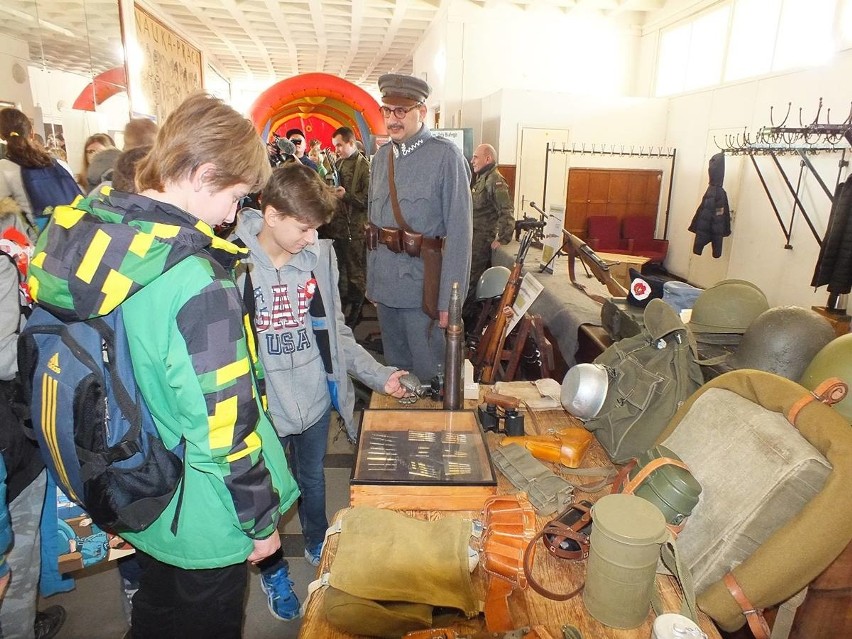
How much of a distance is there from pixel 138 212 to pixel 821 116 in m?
6.39

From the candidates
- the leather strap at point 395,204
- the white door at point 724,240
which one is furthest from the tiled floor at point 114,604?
the white door at point 724,240

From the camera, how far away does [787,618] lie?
1.44 meters

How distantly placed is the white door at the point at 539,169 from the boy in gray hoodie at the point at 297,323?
20.3ft

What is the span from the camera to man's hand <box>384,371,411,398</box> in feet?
6.06

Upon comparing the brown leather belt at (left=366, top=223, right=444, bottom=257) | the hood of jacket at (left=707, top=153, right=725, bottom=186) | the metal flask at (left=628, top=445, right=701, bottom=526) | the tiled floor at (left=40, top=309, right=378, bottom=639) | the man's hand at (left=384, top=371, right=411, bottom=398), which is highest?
the hood of jacket at (left=707, top=153, right=725, bottom=186)

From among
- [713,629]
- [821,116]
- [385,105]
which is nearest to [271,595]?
[713,629]

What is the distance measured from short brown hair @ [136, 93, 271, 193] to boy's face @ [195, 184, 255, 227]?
1 cm

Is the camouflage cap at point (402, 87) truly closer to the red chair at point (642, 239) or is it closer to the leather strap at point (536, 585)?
the leather strap at point (536, 585)

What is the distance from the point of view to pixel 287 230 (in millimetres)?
1710

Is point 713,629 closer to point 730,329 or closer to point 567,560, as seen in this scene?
point 567,560

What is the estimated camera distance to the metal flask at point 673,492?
113 centimetres

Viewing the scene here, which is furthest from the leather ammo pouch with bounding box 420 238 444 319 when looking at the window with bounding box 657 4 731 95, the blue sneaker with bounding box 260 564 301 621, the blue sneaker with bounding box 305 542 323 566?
the window with bounding box 657 4 731 95

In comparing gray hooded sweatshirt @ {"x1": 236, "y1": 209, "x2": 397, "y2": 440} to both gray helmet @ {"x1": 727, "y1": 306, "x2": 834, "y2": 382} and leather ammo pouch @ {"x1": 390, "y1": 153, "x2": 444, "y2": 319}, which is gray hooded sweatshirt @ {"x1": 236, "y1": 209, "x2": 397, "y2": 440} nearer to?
leather ammo pouch @ {"x1": 390, "y1": 153, "x2": 444, "y2": 319}

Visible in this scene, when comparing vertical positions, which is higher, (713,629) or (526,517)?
(526,517)
